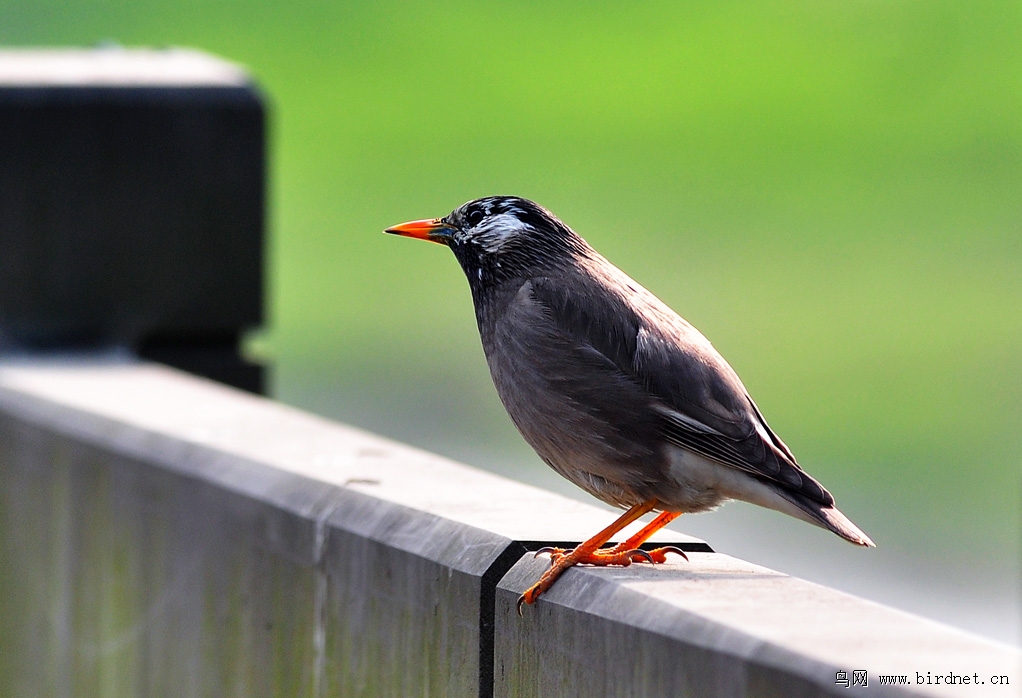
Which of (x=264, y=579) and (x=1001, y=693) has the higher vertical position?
(x=1001, y=693)

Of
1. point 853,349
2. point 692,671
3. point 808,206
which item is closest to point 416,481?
point 692,671

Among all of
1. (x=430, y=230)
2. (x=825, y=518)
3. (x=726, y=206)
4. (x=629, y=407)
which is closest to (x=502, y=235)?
(x=430, y=230)

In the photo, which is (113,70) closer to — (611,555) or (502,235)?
(502,235)

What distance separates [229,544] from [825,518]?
2.22 m

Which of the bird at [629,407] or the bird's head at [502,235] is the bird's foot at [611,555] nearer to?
the bird at [629,407]

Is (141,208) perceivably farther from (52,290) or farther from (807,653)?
(807,653)

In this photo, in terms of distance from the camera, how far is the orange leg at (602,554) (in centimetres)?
467

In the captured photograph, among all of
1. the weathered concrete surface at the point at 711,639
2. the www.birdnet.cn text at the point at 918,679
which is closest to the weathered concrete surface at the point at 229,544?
the weathered concrete surface at the point at 711,639

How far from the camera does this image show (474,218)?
18.7 ft

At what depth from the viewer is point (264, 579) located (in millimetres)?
5926

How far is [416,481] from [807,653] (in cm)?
234

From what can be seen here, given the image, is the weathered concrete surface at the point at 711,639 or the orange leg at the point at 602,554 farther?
the orange leg at the point at 602,554

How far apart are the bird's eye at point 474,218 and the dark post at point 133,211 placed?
4.06 metres

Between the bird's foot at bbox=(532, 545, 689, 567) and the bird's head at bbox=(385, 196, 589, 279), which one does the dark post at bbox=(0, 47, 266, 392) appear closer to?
the bird's head at bbox=(385, 196, 589, 279)
